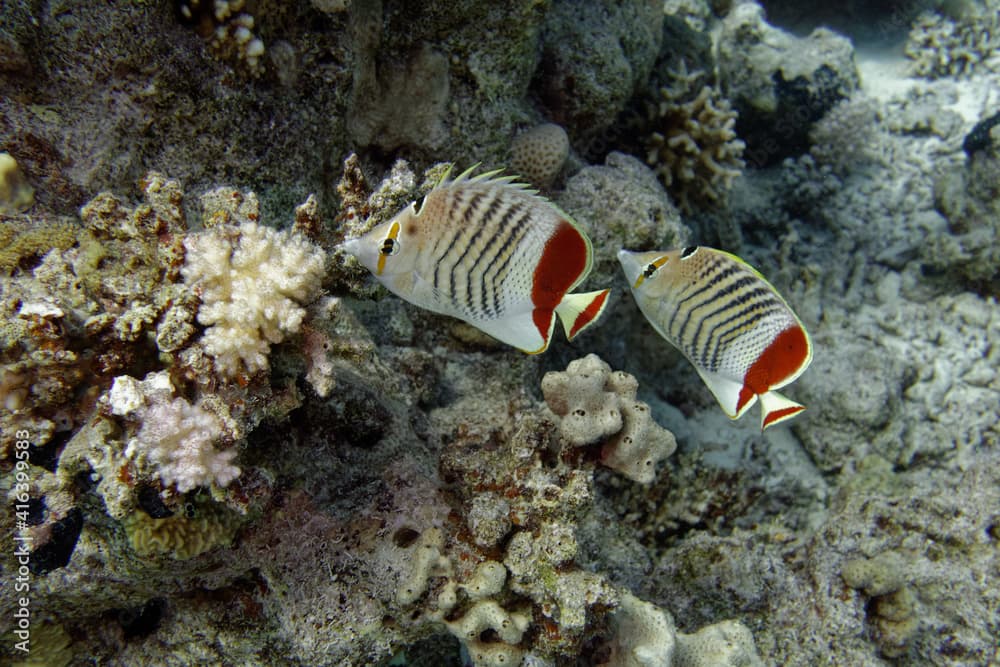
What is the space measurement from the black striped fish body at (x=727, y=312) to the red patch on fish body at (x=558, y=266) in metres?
0.43

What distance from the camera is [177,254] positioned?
2168 mm

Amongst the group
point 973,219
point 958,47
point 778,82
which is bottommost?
point 973,219

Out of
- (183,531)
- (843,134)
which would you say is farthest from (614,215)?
(843,134)

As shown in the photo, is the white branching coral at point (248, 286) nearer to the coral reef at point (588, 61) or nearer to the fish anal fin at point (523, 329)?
the fish anal fin at point (523, 329)

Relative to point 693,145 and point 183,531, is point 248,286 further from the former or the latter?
point 693,145

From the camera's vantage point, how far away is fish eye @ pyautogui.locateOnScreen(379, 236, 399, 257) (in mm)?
1863

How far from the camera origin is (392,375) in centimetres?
302

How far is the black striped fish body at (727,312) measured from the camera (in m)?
2.37

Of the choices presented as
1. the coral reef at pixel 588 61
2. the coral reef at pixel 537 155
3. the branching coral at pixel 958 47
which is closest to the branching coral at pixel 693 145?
the coral reef at pixel 588 61

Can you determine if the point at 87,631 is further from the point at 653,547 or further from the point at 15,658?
the point at 653,547

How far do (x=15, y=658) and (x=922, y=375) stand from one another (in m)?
Result: 6.73

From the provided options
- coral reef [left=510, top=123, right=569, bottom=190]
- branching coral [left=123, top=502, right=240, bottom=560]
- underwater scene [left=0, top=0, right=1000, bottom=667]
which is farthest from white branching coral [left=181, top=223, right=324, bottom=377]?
coral reef [left=510, top=123, right=569, bottom=190]

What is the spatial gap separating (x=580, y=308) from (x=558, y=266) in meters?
0.19

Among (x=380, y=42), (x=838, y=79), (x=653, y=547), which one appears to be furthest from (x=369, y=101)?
(x=838, y=79)
